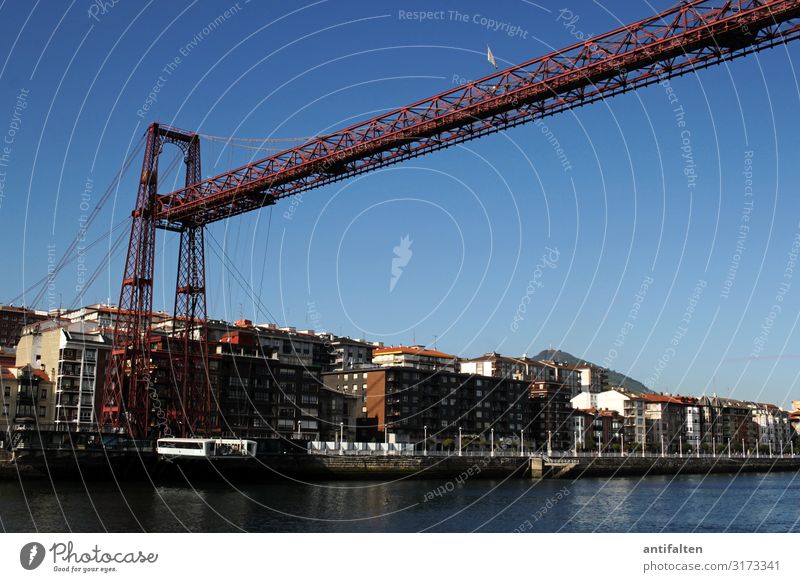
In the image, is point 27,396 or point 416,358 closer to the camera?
point 27,396

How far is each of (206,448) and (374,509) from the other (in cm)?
1619

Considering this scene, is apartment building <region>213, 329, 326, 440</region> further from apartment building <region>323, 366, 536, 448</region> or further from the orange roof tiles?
the orange roof tiles

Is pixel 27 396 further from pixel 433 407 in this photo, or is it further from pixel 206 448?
pixel 433 407

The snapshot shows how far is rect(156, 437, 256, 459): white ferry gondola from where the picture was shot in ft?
156

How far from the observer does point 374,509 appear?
3612cm

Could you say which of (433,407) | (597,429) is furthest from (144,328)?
(597,429)

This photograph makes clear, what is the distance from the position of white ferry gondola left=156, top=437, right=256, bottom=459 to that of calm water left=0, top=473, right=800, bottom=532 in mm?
3058

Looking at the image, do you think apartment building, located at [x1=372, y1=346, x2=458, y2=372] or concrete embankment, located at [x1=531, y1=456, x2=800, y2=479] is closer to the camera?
concrete embankment, located at [x1=531, y1=456, x2=800, y2=479]

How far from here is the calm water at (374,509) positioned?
1151 inches

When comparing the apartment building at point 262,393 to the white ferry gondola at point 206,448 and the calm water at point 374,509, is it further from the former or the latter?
the calm water at point 374,509

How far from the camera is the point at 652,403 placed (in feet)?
365

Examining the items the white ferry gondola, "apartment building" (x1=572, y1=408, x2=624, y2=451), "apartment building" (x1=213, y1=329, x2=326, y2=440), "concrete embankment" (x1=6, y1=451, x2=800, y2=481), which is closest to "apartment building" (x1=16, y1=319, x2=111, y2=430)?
"apartment building" (x1=213, y1=329, x2=326, y2=440)
